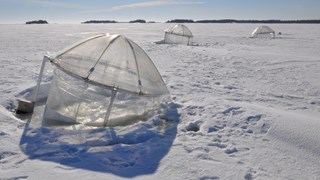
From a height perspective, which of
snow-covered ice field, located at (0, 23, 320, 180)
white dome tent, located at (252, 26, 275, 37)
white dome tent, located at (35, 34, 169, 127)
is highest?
white dome tent, located at (252, 26, 275, 37)

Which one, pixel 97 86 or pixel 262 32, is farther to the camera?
pixel 262 32

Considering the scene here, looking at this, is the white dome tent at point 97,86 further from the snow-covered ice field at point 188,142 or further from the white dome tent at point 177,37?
the white dome tent at point 177,37

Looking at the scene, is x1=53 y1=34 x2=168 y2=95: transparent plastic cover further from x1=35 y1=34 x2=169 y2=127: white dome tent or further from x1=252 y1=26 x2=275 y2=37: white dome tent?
x1=252 y1=26 x2=275 y2=37: white dome tent

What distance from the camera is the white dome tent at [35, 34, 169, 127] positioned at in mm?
7359

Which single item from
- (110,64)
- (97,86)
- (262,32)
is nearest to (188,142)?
(97,86)

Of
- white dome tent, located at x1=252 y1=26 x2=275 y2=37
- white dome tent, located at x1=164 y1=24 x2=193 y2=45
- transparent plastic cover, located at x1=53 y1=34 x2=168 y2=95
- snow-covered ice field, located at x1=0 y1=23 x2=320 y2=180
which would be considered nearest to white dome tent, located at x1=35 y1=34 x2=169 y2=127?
transparent plastic cover, located at x1=53 y1=34 x2=168 y2=95

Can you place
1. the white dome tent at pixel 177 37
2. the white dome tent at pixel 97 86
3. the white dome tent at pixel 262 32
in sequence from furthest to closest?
1. the white dome tent at pixel 262 32
2. the white dome tent at pixel 177 37
3. the white dome tent at pixel 97 86

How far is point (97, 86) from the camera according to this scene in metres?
7.51

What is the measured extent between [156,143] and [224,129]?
1754 mm

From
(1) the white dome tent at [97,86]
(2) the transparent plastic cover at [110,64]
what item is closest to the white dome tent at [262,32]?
(2) the transparent plastic cover at [110,64]

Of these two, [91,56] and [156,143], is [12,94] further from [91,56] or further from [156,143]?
[156,143]

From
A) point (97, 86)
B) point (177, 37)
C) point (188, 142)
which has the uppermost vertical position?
point (177, 37)

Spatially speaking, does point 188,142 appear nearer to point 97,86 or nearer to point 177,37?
point 97,86

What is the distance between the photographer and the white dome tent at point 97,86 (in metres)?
7.36
